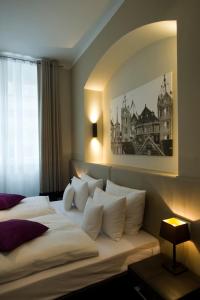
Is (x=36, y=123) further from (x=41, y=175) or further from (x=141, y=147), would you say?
(x=141, y=147)

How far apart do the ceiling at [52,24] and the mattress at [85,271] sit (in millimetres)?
2555

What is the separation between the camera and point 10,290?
4.35 ft

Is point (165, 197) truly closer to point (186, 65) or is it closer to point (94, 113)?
point (186, 65)

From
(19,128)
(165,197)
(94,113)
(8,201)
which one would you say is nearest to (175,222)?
(165,197)

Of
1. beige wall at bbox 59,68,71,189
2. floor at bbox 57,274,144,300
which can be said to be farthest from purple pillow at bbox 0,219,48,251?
beige wall at bbox 59,68,71,189

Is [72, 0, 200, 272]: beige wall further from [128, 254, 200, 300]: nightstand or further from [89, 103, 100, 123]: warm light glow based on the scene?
[89, 103, 100, 123]: warm light glow

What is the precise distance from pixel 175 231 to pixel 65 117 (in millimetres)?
3189

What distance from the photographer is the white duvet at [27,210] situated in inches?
91.9

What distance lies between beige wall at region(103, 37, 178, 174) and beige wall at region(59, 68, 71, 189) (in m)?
1.07

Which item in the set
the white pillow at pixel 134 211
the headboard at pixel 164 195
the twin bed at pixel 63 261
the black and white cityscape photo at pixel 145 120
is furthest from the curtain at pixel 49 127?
the white pillow at pixel 134 211

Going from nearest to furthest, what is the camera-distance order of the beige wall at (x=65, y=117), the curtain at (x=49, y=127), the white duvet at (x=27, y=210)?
the white duvet at (x=27, y=210) < the curtain at (x=49, y=127) < the beige wall at (x=65, y=117)

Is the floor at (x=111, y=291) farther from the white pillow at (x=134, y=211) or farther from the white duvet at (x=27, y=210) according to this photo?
the white duvet at (x=27, y=210)

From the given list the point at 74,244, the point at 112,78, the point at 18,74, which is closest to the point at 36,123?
the point at 18,74

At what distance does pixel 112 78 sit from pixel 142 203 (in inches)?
78.9
